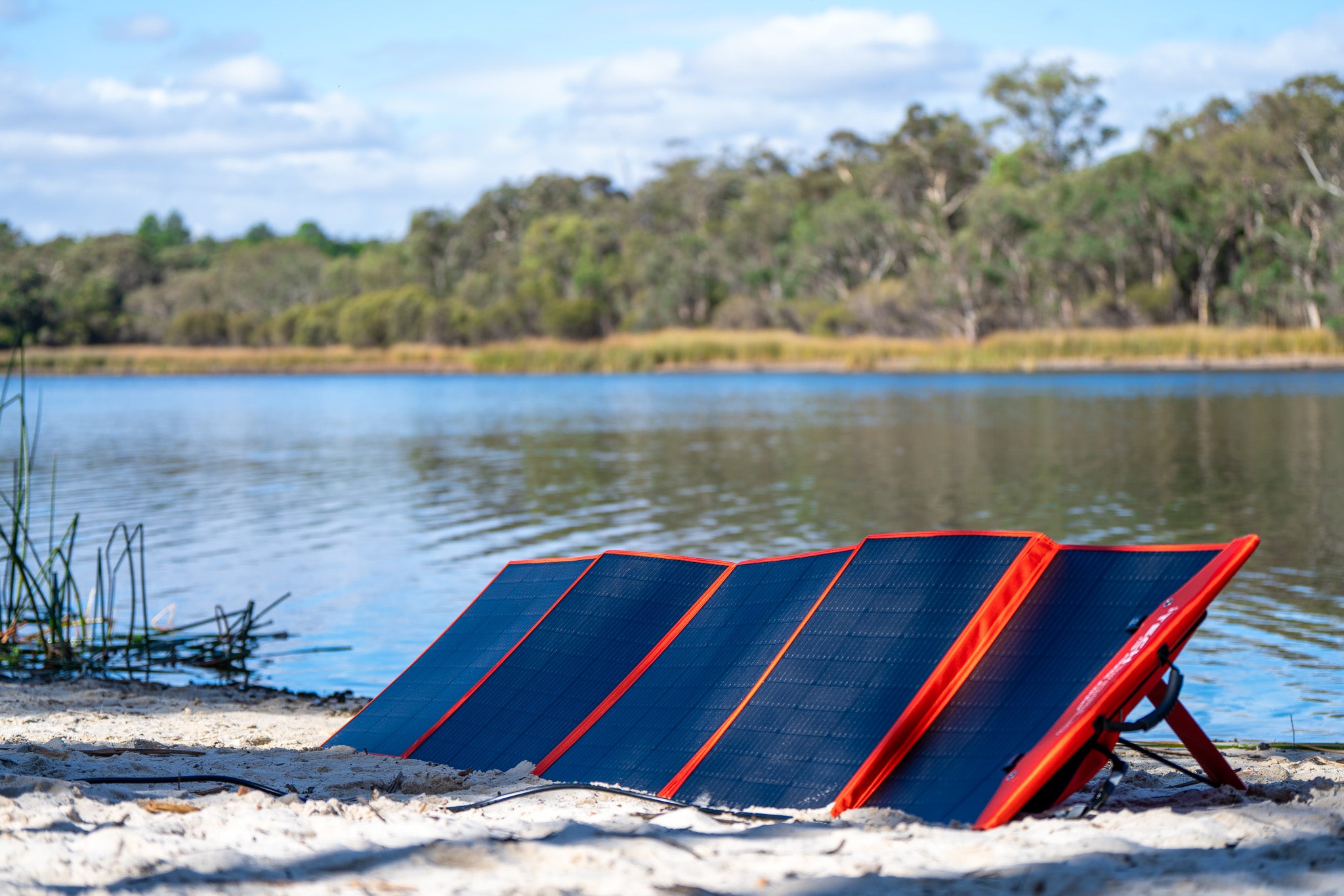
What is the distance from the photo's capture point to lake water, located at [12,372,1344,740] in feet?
27.4

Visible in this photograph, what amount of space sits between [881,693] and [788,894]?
4.41 ft

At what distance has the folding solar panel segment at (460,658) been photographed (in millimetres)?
5367

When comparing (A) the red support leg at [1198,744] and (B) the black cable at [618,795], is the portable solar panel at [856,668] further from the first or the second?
(A) the red support leg at [1198,744]

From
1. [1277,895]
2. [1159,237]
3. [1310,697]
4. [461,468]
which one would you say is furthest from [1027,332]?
[1277,895]

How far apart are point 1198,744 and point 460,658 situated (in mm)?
3172

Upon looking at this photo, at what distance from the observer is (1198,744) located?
12.5ft

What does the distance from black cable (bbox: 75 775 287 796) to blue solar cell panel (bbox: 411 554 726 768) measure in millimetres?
983

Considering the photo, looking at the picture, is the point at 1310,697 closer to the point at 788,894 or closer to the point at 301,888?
the point at 788,894

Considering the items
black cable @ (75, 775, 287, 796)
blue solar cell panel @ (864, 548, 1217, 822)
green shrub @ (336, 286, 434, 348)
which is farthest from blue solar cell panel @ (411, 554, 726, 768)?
green shrub @ (336, 286, 434, 348)

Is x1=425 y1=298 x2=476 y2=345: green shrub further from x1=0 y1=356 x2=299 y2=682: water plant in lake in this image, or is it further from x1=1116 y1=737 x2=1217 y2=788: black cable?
x1=1116 y1=737 x2=1217 y2=788: black cable

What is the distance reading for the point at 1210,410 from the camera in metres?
27.2

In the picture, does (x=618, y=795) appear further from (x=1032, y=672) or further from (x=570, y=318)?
(x=570, y=318)

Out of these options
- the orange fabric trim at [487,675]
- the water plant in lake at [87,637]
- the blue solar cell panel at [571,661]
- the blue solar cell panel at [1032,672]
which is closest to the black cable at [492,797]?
the blue solar cell panel at [1032,672]

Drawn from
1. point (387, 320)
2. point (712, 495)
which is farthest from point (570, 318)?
point (712, 495)
